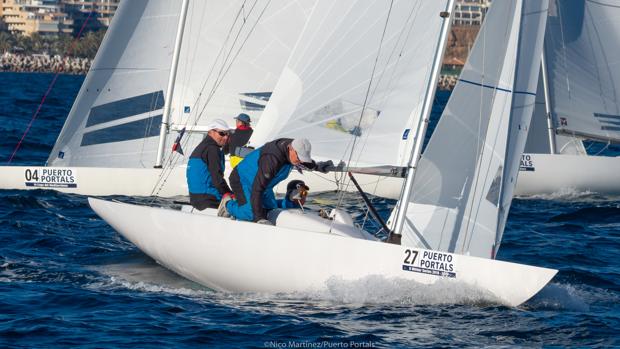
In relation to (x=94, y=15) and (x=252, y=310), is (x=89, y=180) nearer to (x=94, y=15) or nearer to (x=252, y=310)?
(x=252, y=310)

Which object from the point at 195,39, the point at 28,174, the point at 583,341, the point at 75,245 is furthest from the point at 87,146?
the point at 583,341

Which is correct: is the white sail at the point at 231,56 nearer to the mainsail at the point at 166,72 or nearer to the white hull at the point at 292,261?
the mainsail at the point at 166,72

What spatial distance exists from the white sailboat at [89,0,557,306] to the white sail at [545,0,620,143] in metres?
8.51

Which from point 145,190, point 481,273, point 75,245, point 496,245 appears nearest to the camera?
point 481,273

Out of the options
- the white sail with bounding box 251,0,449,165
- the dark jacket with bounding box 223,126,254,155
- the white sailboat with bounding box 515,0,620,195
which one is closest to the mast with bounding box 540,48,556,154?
the white sailboat with bounding box 515,0,620,195

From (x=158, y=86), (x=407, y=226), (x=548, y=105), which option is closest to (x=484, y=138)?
(x=407, y=226)

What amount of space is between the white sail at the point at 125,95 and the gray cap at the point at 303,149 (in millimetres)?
6292

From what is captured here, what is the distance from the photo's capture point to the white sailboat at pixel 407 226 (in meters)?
8.59

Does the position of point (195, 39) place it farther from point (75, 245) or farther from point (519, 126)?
point (519, 126)

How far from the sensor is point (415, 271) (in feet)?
28.2

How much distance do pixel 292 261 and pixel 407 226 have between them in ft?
3.58

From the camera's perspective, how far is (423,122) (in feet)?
30.0

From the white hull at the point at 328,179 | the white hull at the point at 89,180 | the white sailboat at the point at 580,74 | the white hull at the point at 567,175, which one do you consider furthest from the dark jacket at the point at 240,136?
the white sailboat at the point at 580,74

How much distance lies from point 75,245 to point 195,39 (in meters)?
4.89
